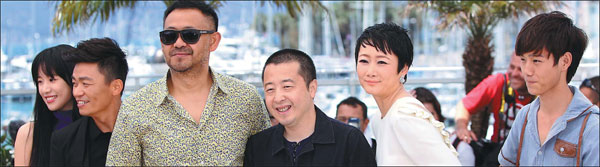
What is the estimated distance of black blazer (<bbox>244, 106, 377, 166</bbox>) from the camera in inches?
111

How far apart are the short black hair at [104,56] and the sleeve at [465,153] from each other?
8.94 feet

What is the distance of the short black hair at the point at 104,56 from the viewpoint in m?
3.36

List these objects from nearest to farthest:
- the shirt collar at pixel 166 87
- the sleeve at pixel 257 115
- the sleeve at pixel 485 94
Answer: the shirt collar at pixel 166 87
the sleeve at pixel 257 115
the sleeve at pixel 485 94

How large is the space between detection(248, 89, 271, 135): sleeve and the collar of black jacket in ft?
0.75

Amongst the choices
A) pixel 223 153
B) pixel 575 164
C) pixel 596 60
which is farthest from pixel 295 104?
pixel 596 60

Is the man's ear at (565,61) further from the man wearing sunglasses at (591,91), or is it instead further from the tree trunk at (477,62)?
the tree trunk at (477,62)

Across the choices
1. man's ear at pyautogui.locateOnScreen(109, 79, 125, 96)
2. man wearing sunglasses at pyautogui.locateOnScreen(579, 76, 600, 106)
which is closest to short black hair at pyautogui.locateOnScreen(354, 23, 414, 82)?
man's ear at pyautogui.locateOnScreen(109, 79, 125, 96)

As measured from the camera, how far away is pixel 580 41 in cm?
255

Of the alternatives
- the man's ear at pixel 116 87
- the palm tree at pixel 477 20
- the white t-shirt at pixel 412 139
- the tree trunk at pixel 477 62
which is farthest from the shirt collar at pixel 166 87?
the tree trunk at pixel 477 62

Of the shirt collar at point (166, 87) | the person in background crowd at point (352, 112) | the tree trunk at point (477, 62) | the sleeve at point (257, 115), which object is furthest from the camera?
the tree trunk at point (477, 62)

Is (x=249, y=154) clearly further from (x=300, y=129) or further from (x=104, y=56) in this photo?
(x=104, y=56)

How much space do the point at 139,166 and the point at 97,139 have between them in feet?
1.95

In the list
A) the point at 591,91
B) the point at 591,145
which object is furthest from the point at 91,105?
the point at 591,91

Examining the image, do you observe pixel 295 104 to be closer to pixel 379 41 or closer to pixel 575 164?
pixel 379 41
